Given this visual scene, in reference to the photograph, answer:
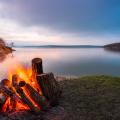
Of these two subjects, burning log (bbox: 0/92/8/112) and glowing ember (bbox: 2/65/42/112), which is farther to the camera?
glowing ember (bbox: 2/65/42/112)

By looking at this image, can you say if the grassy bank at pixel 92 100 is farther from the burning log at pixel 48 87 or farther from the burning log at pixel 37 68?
the burning log at pixel 37 68

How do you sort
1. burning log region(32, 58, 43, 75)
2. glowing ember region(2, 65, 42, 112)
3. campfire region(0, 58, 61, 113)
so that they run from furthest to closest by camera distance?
burning log region(32, 58, 43, 75) → glowing ember region(2, 65, 42, 112) → campfire region(0, 58, 61, 113)

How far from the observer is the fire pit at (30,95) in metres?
10.1

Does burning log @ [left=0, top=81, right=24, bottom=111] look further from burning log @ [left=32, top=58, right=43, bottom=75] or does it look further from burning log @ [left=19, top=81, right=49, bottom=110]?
burning log @ [left=32, top=58, right=43, bottom=75]

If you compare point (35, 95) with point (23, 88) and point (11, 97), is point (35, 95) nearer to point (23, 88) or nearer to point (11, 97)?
point (23, 88)

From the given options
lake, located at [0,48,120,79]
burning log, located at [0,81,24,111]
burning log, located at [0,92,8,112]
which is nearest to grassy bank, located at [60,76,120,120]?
burning log, located at [0,81,24,111]

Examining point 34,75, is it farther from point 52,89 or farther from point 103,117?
point 103,117

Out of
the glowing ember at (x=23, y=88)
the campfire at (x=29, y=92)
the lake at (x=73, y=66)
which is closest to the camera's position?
the campfire at (x=29, y=92)

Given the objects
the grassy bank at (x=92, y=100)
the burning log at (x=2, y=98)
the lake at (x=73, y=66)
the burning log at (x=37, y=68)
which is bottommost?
the lake at (x=73, y=66)

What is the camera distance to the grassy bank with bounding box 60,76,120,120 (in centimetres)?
1049

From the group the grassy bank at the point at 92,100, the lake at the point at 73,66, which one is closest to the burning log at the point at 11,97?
the grassy bank at the point at 92,100

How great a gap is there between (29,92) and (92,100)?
356 centimetres

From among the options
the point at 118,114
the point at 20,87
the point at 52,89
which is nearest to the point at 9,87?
the point at 20,87

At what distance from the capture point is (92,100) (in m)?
12.4
